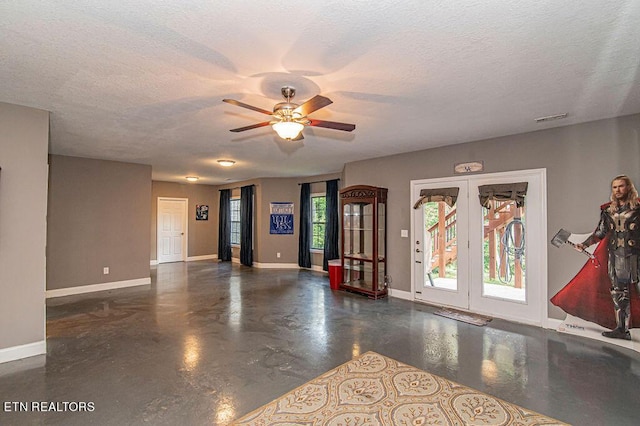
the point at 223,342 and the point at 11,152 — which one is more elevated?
the point at 11,152

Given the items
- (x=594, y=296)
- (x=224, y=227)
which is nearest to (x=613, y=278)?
(x=594, y=296)

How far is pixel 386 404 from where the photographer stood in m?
2.40

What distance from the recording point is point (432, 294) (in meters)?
5.15

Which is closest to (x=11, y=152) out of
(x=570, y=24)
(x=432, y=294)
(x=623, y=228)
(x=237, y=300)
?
(x=237, y=300)

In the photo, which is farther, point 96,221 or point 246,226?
point 246,226

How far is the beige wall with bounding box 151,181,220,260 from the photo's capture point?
9469mm

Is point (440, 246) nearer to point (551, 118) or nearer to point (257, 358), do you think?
point (551, 118)

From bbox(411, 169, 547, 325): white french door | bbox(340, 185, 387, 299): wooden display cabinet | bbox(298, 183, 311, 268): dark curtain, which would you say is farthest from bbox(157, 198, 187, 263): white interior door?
bbox(411, 169, 547, 325): white french door

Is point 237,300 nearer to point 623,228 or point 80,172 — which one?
point 80,172

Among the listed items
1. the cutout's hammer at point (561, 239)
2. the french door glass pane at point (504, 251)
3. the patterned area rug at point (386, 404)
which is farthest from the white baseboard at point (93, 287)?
the cutout's hammer at point (561, 239)

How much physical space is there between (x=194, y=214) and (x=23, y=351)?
7223mm

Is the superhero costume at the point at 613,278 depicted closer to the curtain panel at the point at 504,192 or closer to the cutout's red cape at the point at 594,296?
the cutout's red cape at the point at 594,296

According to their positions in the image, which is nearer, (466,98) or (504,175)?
(466,98)

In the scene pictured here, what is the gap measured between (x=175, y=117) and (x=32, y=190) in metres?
1.64
